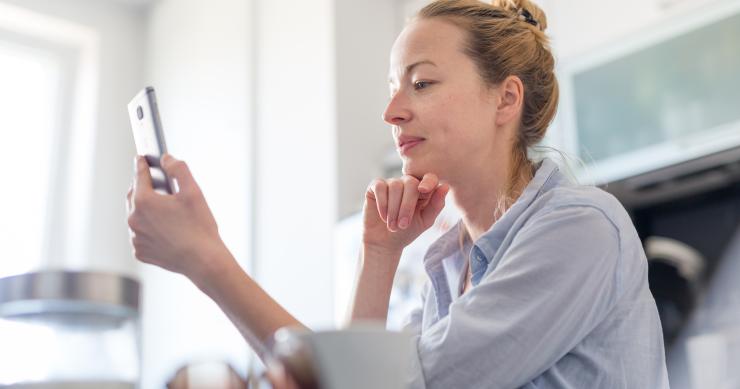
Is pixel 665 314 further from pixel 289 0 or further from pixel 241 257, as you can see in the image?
pixel 289 0

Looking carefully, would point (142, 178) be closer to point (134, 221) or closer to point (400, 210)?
point (134, 221)

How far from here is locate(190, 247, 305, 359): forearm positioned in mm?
766

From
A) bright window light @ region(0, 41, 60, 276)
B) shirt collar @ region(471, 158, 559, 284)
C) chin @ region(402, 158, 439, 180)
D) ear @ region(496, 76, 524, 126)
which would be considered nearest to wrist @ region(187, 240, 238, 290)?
shirt collar @ region(471, 158, 559, 284)

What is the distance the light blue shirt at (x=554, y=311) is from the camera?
31.2 inches

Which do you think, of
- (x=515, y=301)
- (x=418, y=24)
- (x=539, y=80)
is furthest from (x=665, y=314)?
(x=515, y=301)

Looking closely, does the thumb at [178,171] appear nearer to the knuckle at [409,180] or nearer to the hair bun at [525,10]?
the knuckle at [409,180]

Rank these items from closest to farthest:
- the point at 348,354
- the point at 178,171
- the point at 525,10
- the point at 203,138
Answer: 1. the point at 348,354
2. the point at 178,171
3. the point at 525,10
4. the point at 203,138

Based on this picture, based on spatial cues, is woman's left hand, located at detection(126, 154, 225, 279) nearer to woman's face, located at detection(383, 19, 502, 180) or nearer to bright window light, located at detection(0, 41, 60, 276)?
woman's face, located at detection(383, 19, 502, 180)

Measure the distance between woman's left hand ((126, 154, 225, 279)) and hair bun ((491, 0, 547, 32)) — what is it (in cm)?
74

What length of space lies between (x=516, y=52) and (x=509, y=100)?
0.08m

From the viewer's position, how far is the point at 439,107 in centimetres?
118

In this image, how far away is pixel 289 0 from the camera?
11.3 feet

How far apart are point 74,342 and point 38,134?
3.65 metres

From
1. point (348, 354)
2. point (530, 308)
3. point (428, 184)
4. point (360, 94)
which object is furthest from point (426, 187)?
point (360, 94)
